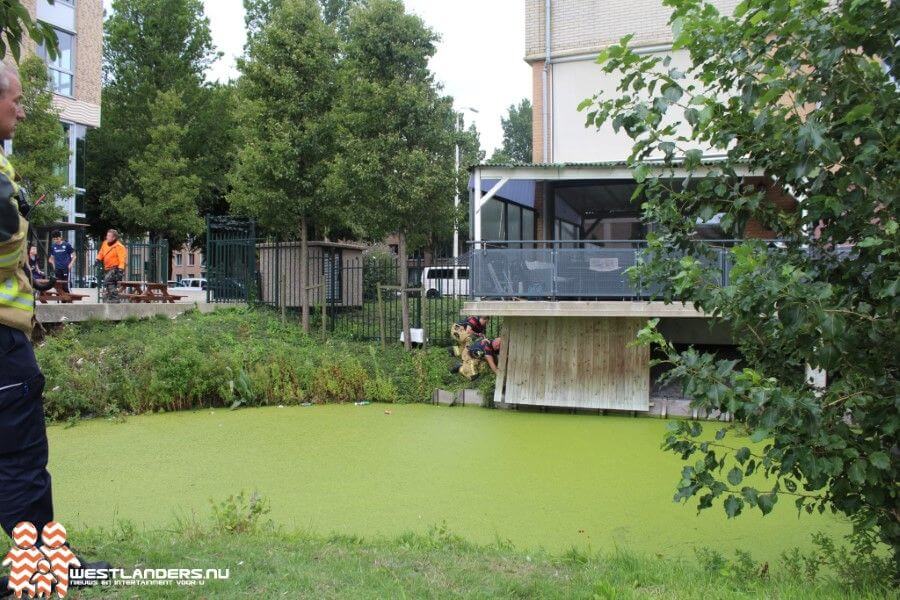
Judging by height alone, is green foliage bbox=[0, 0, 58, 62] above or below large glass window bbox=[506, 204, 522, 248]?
below

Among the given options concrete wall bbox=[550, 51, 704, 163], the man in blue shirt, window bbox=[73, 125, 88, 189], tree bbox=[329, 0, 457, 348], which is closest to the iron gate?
the man in blue shirt

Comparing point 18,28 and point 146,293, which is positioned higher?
point 18,28

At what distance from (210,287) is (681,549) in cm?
1202

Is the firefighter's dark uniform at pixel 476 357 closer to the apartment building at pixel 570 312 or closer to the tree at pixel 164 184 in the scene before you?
the apartment building at pixel 570 312

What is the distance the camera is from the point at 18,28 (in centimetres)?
305

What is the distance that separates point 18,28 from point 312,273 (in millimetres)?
11337

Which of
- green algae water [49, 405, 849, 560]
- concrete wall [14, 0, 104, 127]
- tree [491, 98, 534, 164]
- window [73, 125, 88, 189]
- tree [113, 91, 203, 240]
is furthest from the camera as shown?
tree [491, 98, 534, 164]

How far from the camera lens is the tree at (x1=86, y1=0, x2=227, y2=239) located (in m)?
27.8

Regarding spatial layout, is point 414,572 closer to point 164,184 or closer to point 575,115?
point 575,115

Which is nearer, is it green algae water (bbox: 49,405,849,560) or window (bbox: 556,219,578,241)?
→ green algae water (bbox: 49,405,849,560)

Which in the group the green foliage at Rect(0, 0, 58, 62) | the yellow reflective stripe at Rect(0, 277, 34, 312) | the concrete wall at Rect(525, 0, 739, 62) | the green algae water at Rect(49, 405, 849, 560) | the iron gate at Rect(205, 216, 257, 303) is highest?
the concrete wall at Rect(525, 0, 739, 62)

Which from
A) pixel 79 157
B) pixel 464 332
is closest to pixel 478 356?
pixel 464 332

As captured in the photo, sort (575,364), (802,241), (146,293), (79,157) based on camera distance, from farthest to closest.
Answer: (79,157) < (146,293) < (575,364) < (802,241)

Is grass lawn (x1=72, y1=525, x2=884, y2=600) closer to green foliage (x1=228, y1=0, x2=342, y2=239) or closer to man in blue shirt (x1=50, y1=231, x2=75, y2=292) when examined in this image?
green foliage (x1=228, y1=0, x2=342, y2=239)
